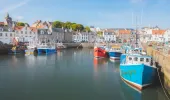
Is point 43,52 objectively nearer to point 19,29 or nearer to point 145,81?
point 19,29

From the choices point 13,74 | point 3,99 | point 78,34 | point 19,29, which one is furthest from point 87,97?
point 78,34

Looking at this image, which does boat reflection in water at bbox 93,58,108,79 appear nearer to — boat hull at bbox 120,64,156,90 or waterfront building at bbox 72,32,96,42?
boat hull at bbox 120,64,156,90

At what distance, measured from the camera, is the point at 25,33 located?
2901 inches

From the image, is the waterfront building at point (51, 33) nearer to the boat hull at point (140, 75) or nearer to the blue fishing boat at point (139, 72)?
the blue fishing boat at point (139, 72)

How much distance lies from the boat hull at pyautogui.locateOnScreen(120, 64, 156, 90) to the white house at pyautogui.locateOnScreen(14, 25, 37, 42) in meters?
56.1

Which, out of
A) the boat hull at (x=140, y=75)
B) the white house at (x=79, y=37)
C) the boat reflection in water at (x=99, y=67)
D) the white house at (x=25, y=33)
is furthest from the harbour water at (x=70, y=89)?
the white house at (x=79, y=37)

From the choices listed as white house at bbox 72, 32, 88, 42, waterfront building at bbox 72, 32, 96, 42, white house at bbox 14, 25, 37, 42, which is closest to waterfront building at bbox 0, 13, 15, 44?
white house at bbox 14, 25, 37, 42

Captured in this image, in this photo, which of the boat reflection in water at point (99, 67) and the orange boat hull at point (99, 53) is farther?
the orange boat hull at point (99, 53)

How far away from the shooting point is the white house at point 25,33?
71125 millimetres

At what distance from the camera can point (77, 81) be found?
73.4 ft

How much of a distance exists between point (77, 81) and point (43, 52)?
35980 millimetres

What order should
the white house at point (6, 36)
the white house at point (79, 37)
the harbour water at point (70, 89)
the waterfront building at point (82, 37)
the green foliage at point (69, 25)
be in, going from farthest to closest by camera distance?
the waterfront building at point (82, 37) → the white house at point (79, 37) → the green foliage at point (69, 25) → the white house at point (6, 36) → the harbour water at point (70, 89)

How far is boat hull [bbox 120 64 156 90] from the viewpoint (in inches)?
706

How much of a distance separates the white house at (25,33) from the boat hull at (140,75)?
56.1 m
